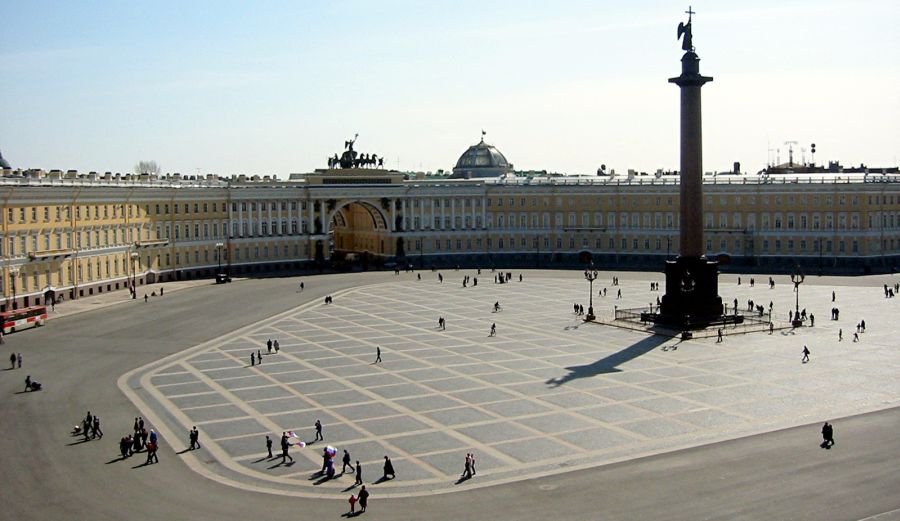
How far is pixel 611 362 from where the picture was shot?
55.9 m

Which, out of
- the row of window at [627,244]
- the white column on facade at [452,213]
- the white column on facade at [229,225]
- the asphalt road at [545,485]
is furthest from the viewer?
the white column on facade at [452,213]

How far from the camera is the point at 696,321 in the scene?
6781cm

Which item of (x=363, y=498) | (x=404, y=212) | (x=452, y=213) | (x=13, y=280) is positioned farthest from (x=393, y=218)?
(x=363, y=498)

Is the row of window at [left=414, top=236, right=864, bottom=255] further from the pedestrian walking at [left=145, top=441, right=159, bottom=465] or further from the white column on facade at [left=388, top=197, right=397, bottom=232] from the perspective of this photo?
the pedestrian walking at [left=145, top=441, right=159, bottom=465]

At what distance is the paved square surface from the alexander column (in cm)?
466

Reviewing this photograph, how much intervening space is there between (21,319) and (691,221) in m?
47.5

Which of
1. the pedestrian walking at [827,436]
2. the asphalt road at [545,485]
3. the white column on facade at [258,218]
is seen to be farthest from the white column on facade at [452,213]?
the pedestrian walking at [827,436]

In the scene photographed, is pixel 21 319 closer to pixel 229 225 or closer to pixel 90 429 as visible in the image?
pixel 90 429

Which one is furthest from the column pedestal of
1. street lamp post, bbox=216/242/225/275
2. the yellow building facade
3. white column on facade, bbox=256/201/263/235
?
white column on facade, bbox=256/201/263/235

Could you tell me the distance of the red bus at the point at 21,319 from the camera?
6800cm

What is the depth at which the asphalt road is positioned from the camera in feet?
102

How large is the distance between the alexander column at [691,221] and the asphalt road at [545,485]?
1018 inches

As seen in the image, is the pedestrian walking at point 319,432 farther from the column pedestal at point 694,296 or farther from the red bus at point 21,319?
the red bus at point 21,319

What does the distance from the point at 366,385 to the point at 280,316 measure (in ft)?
91.2
